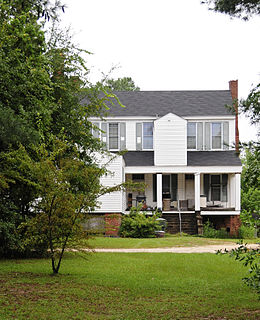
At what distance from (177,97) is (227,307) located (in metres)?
24.3

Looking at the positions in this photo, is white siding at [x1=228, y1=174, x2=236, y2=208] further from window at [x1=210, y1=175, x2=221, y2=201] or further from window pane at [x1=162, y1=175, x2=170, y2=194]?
window pane at [x1=162, y1=175, x2=170, y2=194]

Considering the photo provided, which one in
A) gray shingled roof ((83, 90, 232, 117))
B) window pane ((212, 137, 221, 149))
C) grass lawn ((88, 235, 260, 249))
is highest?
gray shingled roof ((83, 90, 232, 117))

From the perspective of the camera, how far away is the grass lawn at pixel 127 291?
744cm

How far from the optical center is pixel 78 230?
10727 mm

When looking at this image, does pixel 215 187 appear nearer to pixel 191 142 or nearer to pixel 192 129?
pixel 191 142

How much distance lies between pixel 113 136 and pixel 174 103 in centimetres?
446

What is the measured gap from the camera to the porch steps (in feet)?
87.3

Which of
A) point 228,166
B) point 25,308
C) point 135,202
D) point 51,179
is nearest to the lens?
point 25,308

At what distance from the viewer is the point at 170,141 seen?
92.3ft

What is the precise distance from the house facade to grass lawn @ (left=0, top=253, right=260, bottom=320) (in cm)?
1372

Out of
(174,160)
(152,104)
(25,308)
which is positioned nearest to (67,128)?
(25,308)

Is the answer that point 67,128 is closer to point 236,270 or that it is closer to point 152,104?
point 236,270

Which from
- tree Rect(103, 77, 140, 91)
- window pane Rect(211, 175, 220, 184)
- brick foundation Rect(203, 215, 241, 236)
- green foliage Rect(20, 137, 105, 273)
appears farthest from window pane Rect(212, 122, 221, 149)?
tree Rect(103, 77, 140, 91)

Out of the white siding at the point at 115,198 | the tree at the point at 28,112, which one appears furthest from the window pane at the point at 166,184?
the tree at the point at 28,112
